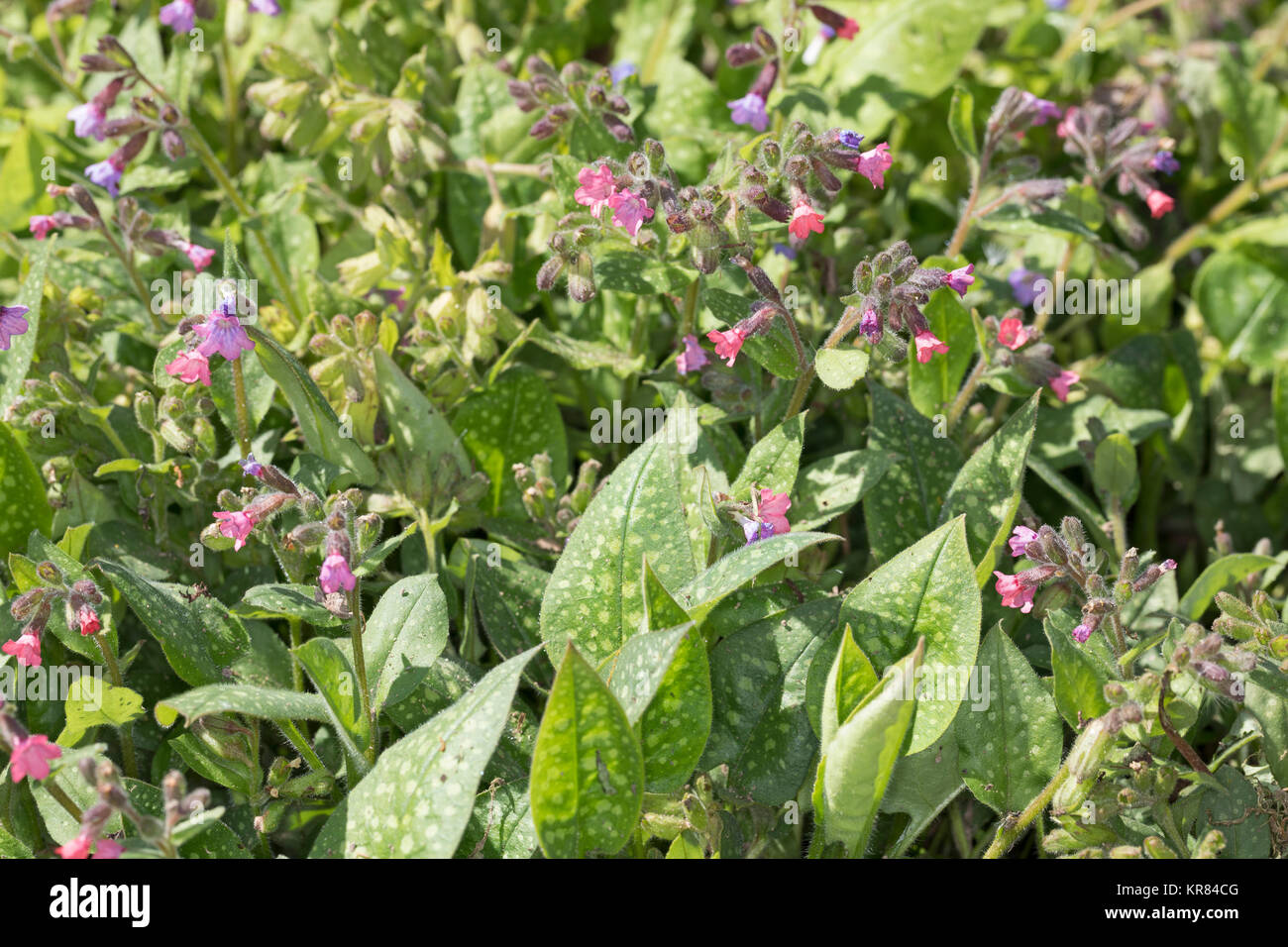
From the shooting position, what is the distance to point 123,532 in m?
2.22

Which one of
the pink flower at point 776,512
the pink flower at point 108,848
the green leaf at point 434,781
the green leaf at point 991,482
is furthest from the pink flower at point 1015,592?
the pink flower at point 108,848

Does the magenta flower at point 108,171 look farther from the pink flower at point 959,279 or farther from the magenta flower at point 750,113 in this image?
the pink flower at point 959,279

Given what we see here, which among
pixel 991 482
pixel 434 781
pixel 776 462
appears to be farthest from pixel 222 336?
pixel 991 482

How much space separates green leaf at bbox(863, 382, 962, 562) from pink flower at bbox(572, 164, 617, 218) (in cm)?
64

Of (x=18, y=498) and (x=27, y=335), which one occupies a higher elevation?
(x=27, y=335)

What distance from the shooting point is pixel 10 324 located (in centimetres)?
202

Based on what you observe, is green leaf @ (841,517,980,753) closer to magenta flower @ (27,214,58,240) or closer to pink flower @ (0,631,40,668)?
pink flower @ (0,631,40,668)

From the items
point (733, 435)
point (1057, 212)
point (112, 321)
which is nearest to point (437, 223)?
point (112, 321)

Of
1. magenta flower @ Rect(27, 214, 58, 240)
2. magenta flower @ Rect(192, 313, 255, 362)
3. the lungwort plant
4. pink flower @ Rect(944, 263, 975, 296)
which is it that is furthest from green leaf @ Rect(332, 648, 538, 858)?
magenta flower @ Rect(27, 214, 58, 240)

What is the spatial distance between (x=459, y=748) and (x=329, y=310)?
1.23m

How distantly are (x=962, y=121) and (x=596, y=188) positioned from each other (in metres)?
0.89

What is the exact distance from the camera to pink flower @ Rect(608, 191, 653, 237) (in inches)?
78.3

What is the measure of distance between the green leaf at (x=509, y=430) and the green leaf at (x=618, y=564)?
1.48 ft

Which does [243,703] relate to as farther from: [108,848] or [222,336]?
[222,336]
